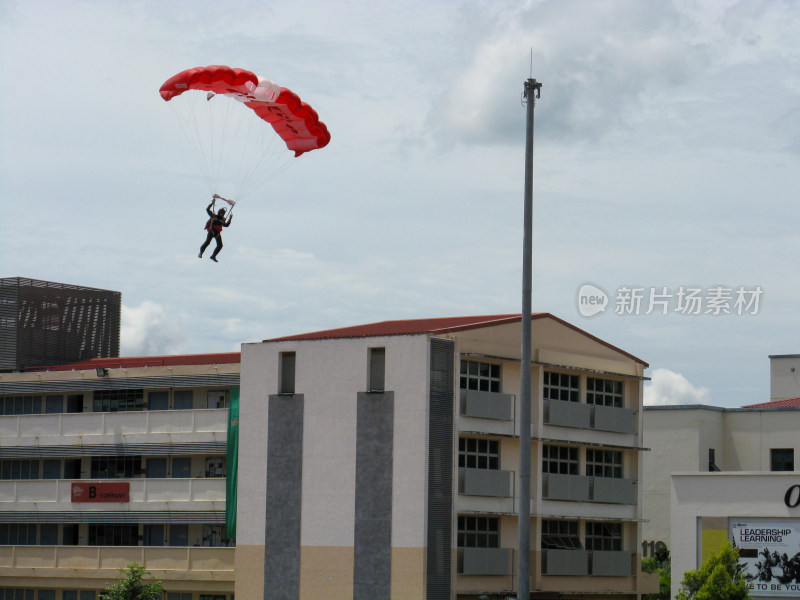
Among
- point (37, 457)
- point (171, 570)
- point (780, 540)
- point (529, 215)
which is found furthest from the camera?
point (37, 457)

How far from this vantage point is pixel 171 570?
61969 millimetres

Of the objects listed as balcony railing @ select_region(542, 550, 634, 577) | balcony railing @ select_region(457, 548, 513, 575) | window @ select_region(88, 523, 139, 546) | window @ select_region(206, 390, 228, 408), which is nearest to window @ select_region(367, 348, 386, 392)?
balcony railing @ select_region(457, 548, 513, 575)

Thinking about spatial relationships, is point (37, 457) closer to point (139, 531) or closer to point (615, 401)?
point (139, 531)

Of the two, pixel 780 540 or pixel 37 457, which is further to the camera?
pixel 37 457

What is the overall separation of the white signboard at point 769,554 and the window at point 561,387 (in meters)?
12.5

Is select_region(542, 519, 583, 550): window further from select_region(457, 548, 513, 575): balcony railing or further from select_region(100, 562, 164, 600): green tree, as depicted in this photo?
select_region(100, 562, 164, 600): green tree

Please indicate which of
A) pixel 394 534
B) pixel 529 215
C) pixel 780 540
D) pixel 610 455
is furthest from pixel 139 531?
pixel 529 215

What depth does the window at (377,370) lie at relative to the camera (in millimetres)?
56062

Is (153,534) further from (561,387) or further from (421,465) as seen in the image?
(561,387)

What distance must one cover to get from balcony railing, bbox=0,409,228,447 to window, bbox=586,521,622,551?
55.8ft

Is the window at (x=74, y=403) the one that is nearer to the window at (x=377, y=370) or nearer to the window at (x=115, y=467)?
the window at (x=115, y=467)

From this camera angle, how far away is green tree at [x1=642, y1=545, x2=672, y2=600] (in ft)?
217

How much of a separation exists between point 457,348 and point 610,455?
12.2 m

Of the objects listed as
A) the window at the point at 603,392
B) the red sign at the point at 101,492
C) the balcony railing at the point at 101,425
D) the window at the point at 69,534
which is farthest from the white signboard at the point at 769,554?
the window at the point at 69,534
